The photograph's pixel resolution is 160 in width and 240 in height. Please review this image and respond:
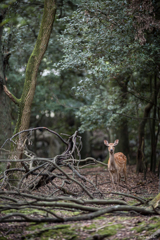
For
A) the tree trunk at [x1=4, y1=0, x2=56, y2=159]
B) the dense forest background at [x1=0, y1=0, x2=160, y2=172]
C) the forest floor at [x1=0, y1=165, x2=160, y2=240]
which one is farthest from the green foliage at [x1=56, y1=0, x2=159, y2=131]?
the forest floor at [x1=0, y1=165, x2=160, y2=240]

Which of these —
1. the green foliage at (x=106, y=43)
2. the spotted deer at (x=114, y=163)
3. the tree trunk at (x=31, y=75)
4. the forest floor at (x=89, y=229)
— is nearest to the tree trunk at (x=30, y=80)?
the tree trunk at (x=31, y=75)

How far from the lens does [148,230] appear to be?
12.3 ft

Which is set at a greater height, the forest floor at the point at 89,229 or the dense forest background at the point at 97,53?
the dense forest background at the point at 97,53

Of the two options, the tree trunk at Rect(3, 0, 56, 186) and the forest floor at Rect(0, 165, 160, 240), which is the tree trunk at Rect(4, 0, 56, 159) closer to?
the tree trunk at Rect(3, 0, 56, 186)

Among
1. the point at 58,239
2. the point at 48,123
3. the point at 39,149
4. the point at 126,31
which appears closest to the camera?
the point at 58,239

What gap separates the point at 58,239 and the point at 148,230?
123 cm

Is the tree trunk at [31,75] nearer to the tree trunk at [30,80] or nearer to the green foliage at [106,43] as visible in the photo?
the tree trunk at [30,80]

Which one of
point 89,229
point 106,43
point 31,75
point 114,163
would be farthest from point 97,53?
point 89,229

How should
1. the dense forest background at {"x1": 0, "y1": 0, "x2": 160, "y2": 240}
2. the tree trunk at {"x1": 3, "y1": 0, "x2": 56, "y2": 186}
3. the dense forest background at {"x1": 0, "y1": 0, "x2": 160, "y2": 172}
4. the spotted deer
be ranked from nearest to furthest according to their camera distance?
the dense forest background at {"x1": 0, "y1": 0, "x2": 160, "y2": 240} < the tree trunk at {"x1": 3, "y1": 0, "x2": 56, "y2": 186} < the dense forest background at {"x1": 0, "y1": 0, "x2": 160, "y2": 172} < the spotted deer

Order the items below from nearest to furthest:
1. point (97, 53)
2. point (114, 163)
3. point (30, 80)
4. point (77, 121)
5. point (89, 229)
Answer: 1. point (89, 229)
2. point (30, 80)
3. point (114, 163)
4. point (97, 53)
5. point (77, 121)

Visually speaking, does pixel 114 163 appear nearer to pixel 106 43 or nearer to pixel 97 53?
pixel 97 53

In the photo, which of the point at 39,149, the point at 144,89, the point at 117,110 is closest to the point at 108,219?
the point at 117,110

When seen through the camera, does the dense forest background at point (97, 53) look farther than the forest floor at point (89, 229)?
Yes

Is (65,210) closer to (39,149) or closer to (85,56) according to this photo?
(85,56)
